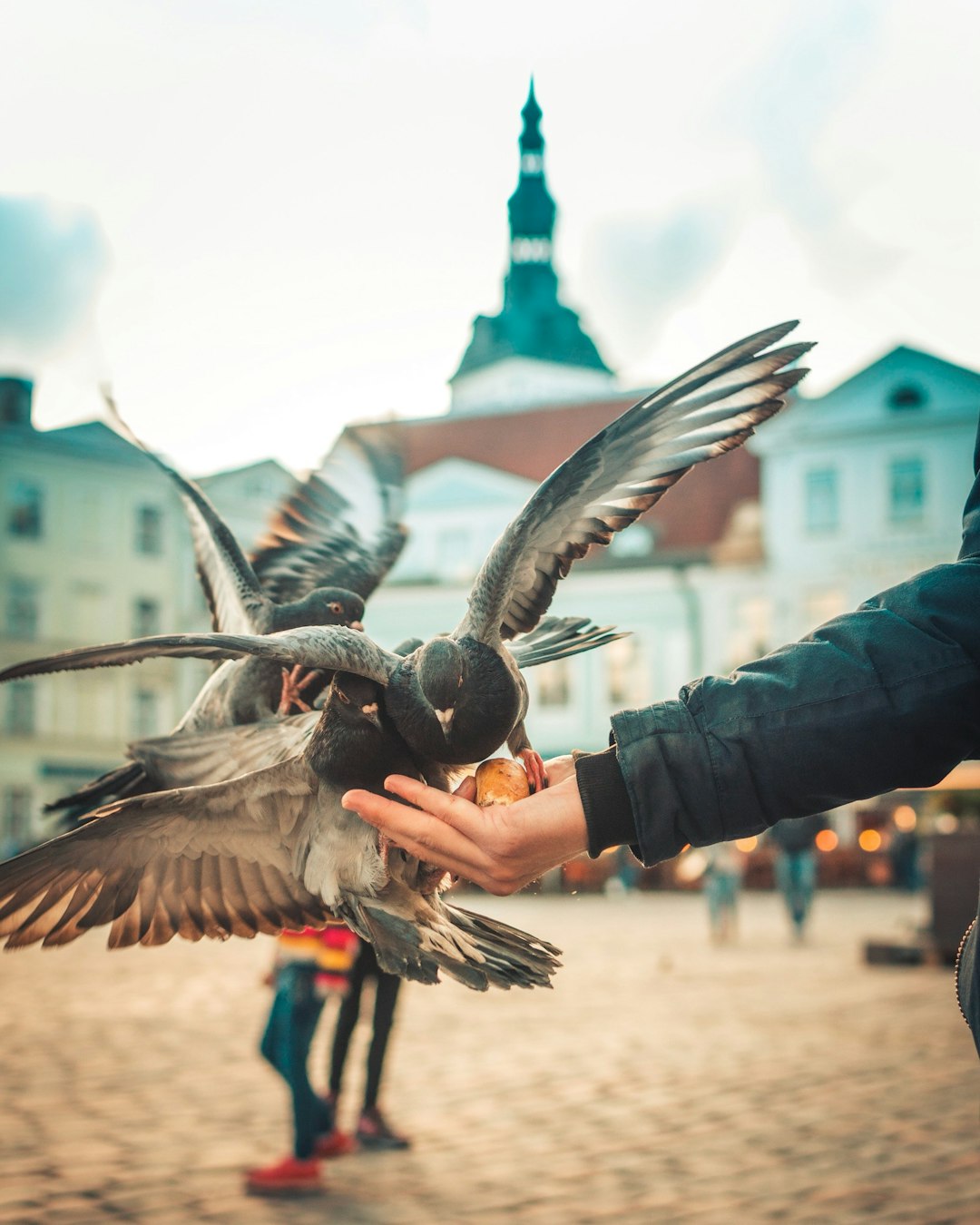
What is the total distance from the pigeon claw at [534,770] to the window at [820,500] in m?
25.5

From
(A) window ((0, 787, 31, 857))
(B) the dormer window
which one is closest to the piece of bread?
(B) the dormer window

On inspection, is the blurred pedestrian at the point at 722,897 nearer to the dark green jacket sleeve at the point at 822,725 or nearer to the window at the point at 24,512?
the window at the point at 24,512

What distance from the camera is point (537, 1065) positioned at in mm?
8898

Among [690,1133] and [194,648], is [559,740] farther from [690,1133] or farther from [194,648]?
[194,648]

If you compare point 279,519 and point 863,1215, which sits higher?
point 279,519

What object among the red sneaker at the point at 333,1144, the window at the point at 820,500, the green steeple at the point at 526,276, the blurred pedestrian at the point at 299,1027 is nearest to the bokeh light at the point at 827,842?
the window at the point at 820,500

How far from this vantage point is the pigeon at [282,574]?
2170 mm

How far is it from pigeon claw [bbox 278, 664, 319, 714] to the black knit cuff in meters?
0.51

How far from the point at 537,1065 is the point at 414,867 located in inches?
A: 285

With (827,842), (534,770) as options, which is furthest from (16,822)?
(534,770)

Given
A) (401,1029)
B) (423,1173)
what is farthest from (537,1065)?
(423,1173)

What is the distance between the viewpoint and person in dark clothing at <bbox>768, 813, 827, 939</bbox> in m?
16.3

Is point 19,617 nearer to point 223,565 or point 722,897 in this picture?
point 722,897

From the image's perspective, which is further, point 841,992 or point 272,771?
point 841,992
